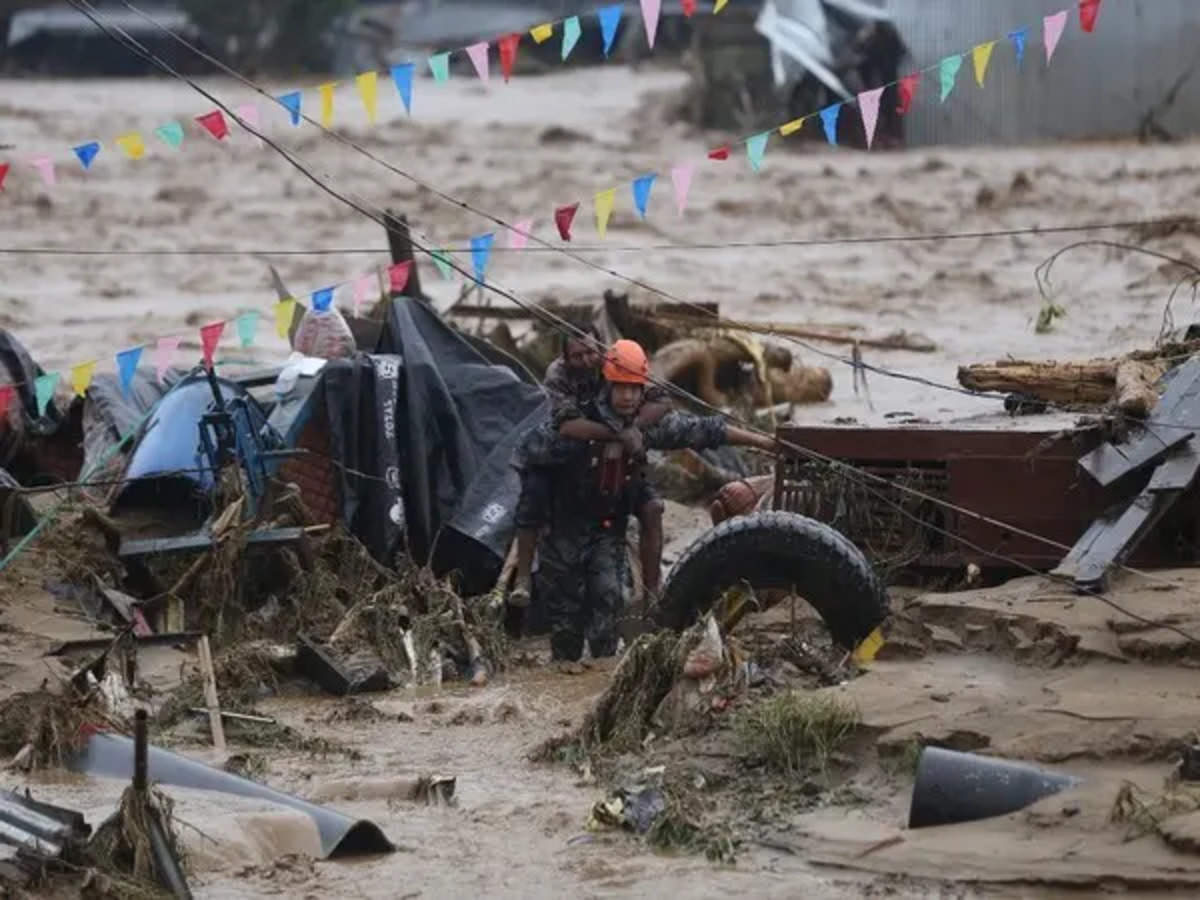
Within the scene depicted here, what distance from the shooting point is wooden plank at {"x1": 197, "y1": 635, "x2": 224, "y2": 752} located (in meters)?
10.1

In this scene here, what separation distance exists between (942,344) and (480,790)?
11.5 metres

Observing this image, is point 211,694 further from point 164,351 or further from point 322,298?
point 164,351

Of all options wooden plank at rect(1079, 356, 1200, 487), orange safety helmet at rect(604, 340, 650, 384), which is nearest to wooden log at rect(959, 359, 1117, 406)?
wooden plank at rect(1079, 356, 1200, 487)

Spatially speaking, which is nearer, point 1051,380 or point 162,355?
point 1051,380

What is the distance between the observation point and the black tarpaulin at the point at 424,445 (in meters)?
12.6

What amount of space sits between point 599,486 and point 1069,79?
21592 mm

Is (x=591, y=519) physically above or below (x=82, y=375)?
below

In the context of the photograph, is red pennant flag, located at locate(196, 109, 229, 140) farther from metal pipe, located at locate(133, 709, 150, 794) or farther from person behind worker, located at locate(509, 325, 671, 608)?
metal pipe, located at locate(133, 709, 150, 794)

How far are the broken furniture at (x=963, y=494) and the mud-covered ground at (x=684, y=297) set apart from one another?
1.56 ft

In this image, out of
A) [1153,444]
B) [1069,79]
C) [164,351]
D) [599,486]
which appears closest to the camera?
[1153,444]

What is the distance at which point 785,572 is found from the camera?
1038 cm

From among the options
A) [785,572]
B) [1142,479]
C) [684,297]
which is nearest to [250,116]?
[684,297]

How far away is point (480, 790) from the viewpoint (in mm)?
9398

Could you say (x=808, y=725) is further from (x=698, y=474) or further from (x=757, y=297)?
(x=757, y=297)
